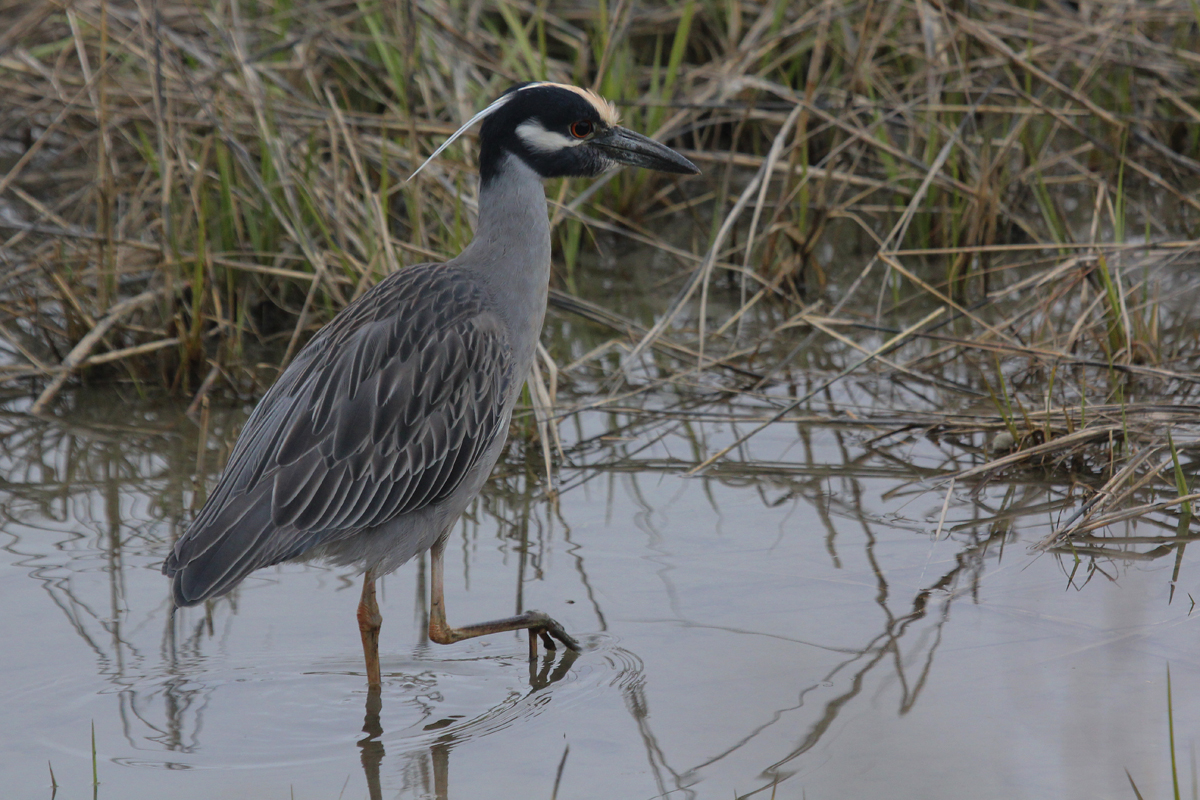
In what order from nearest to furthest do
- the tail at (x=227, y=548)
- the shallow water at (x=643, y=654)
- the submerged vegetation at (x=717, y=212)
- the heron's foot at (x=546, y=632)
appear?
the shallow water at (x=643, y=654), the tail at (x=227, y=548), the heron's foot at (x=546, y=632), the submerged vegetation at (x=717, y=212)

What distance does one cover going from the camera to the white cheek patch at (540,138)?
443 centimetres

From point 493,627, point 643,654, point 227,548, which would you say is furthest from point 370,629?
point 643,654

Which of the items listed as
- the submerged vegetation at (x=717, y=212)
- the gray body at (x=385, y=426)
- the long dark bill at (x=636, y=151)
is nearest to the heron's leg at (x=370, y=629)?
the gray body at (x=385, y=426)

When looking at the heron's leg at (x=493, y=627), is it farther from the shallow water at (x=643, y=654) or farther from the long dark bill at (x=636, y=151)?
the long dark bill at (x=636, y=151)

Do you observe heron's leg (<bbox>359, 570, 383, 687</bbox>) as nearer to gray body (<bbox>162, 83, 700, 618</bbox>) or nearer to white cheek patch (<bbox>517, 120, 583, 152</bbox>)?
gray body (<bbox>162, 83, 700, 618</bbox>)

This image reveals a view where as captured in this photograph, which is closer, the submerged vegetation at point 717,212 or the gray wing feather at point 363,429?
the gray wing feather at point 363,429

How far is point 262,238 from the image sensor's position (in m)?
6.24

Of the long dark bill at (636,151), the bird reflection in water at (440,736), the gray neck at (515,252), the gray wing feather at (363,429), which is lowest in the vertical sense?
the bird reflection in water at (440,736)

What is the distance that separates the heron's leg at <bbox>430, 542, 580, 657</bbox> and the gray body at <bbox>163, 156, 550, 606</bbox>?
0.18 m

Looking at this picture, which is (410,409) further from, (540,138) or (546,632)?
(540,138)

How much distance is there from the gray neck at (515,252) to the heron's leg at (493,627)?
78cm

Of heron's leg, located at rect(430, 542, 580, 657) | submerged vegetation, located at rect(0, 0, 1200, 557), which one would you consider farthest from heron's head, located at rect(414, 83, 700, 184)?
heron's leg, located at rect(430, 542, 580, 657)

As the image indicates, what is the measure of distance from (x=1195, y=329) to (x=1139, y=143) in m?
2.03

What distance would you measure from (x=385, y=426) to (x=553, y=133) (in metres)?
1.19
